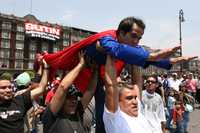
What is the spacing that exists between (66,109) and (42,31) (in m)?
72.9

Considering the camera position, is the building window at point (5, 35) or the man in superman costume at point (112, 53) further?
the building window at point (5, 35)

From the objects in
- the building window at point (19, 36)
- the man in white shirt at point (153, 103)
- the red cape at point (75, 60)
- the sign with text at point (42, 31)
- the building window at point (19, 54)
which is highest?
the sign with text at point (42, 31)

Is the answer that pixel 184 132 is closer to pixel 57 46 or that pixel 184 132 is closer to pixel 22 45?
pixel 22 45

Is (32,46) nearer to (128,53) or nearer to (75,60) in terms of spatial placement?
(75,60)

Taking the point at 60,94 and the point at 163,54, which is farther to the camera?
the point at 60,94

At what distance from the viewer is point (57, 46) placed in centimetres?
8175

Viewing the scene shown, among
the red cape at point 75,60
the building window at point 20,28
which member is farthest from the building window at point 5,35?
the red cape at point 75,60

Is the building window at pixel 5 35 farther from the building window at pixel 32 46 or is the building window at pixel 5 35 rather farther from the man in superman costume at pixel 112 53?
the man in superman costume at pixel 112 53

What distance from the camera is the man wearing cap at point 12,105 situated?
4.08 meters

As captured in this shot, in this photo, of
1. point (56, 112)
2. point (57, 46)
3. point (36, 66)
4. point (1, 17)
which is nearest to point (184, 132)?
point (36, 66)

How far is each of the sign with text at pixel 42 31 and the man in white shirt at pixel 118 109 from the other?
71069 millimetres

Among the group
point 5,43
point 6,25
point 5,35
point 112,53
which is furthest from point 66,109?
point 5,35

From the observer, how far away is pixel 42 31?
75.2 metres

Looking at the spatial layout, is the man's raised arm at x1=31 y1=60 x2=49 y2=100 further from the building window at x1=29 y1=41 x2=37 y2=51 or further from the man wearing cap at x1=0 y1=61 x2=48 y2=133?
the building window at x1=29 y1=41 x2=37 y2=51
